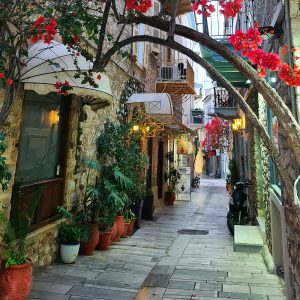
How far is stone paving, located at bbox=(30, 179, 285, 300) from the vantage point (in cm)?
445

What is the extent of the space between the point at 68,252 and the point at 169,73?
10.4m

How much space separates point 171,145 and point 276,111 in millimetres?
15078

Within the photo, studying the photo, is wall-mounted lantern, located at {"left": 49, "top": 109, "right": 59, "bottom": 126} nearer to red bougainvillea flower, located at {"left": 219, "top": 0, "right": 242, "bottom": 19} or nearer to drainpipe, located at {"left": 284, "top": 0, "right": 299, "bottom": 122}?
red bougainvillea flower, located at {"left": 219, "top": 0, "right": 242, "bottom": 19}

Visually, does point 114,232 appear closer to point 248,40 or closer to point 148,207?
point 148,207

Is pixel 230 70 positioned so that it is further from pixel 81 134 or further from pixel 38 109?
pixel 38 109

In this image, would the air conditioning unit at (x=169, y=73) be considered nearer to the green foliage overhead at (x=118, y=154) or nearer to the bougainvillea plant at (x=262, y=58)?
the green foliage overhead at (x=118, y=154)

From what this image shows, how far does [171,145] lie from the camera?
1752cm

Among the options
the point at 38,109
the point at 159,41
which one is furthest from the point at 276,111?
the point at 38,109

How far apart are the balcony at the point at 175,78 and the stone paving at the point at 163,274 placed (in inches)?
293

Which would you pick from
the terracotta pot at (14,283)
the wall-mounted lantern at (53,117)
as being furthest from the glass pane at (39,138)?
the terracotta pot at (14,283)

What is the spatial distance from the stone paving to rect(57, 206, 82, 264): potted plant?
0.16 meters

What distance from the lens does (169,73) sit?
14.0 meters

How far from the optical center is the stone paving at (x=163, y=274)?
4453 millimetres

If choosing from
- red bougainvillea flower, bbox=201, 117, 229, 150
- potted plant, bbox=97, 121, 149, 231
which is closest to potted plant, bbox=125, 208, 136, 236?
potted plant, bbox=97, 121, 149, 231
